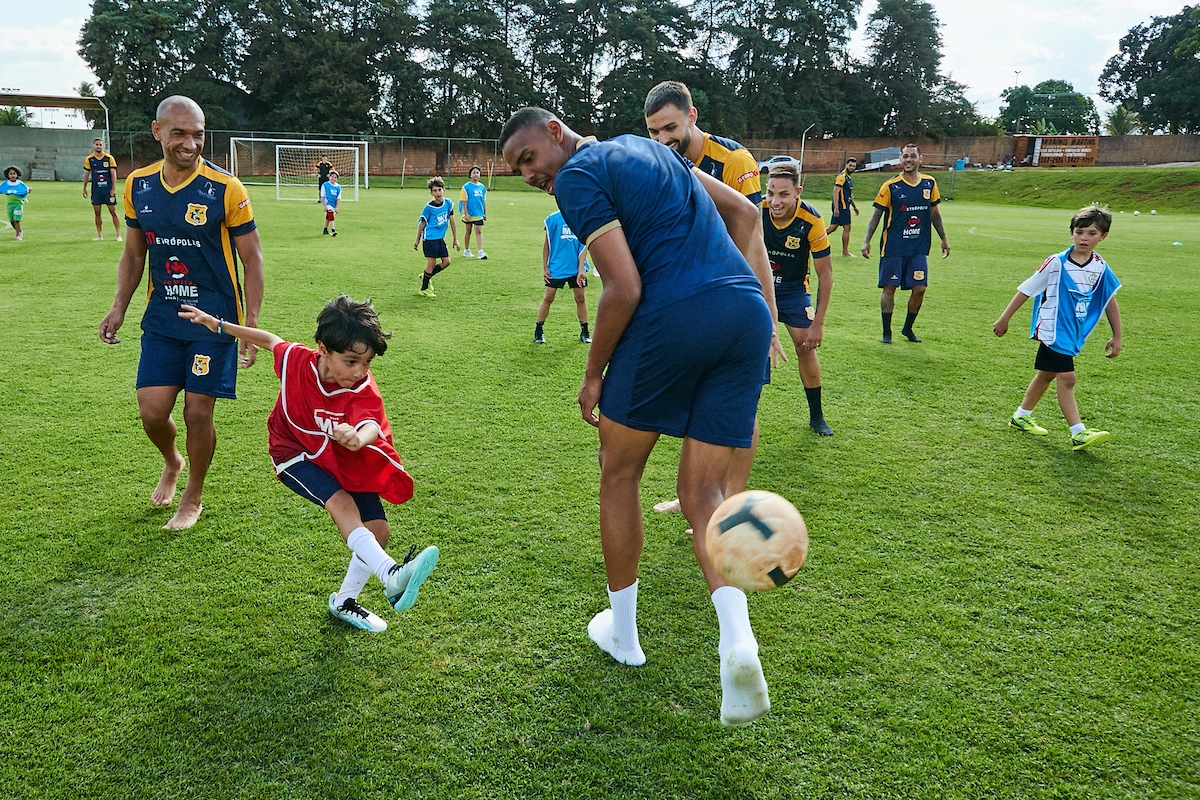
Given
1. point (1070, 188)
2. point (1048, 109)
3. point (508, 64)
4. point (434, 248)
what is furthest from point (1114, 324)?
point (1048, 109)

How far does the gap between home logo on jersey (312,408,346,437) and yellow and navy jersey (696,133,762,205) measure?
8.70 feet

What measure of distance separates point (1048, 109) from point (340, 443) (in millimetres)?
105294

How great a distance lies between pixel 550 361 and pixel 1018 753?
6.29 meters

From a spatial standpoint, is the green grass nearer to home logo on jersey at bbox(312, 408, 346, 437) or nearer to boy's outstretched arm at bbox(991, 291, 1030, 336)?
boy's outstretched arm at bbox(991, 291, 1030, 336)

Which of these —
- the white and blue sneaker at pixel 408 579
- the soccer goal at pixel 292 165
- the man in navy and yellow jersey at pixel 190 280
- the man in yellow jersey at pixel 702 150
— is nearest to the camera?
the white and blue sneaker at pixel 408 579

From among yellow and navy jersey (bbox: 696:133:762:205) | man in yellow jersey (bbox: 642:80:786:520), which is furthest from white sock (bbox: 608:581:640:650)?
yellow and navy jersey (bbox: 696:133:762:205)

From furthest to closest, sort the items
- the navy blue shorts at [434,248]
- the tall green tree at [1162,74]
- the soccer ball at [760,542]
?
the tall green tree at [1162,74]
the navy blue shorts at [434,248]
the soccer ball at [760,542]

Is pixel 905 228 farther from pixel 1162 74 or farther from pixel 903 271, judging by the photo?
pixel 1162 74

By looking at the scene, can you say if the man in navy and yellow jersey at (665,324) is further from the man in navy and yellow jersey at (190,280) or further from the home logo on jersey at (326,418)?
the man in navy and yellow jersey at (190,280)

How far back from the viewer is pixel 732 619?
2.70 meters

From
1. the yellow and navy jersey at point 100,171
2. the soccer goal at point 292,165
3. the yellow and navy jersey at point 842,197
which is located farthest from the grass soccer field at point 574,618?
the soccer goal at point 292,165

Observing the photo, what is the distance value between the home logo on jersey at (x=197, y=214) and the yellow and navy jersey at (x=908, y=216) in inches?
297

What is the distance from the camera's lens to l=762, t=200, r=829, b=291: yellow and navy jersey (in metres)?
6.09

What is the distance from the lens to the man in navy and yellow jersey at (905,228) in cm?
945
